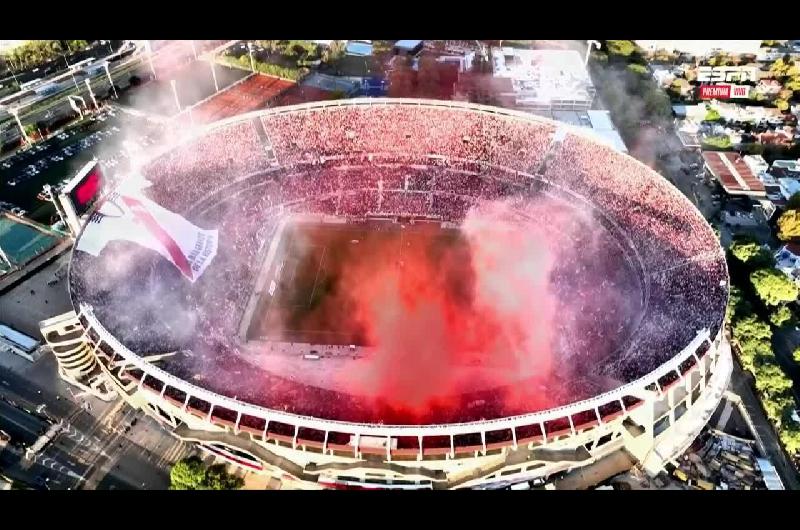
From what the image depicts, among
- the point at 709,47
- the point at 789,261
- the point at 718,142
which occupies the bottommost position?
the point at 789,261

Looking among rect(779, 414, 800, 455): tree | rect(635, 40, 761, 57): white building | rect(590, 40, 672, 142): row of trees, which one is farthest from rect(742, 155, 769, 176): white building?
rect(779, 414, 800, 455): tree

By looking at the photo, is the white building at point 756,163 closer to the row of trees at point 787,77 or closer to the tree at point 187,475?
the row of trees at point 787,77

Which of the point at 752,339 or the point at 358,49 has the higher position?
the point at 358,49

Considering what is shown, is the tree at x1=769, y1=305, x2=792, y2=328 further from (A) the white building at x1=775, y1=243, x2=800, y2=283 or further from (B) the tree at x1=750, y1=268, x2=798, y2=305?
(A) the white building at x1=775, y1=243, x2=800, y2=283

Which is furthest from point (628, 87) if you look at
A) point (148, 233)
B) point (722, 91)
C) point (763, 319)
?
point (148, 233)

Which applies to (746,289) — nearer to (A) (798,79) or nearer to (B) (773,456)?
(B) (773,456)

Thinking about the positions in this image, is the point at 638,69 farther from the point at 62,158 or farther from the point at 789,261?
the point at 62,158

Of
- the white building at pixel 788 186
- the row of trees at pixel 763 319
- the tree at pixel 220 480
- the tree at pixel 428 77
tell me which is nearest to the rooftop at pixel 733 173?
the white building at pixel 788 186

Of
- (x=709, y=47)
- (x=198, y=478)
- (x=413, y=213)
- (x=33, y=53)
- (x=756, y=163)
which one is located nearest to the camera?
(x=198, y=478)
